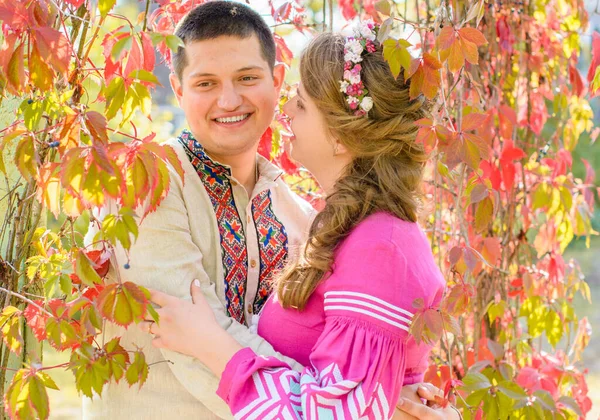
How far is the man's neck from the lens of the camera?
206cm

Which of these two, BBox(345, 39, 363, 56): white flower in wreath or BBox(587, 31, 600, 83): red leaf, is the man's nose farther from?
BBox(587, 31, 600, 83): red leaf

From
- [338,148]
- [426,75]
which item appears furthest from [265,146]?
[426,75]

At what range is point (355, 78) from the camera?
172 cm

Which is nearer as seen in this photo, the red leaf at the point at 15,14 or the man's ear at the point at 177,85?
the red leaf at the point at 15,14

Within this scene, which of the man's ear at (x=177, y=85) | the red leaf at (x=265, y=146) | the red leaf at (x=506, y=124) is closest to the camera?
the man's ear at (x=177, y=85)

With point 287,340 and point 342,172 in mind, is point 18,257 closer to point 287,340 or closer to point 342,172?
point 287,340

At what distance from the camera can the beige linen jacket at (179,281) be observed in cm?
168

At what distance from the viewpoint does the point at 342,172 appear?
182cm

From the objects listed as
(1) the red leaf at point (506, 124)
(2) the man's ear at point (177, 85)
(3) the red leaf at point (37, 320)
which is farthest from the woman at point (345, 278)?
(1) the red leaf at point (506, 124)

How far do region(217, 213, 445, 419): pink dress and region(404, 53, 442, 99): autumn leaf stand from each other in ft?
0.95

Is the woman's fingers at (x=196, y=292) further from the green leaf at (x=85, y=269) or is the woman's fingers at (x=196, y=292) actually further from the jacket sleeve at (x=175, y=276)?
the green leaf at (x=85, y=269)

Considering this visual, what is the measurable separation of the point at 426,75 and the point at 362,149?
0.24 m

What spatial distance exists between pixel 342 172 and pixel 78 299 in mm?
680

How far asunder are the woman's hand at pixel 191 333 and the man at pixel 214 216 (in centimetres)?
4
